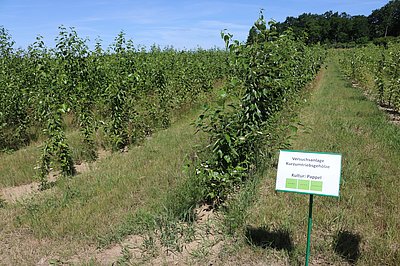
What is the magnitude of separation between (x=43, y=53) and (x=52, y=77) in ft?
3.31

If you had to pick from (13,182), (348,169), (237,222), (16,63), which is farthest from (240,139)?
(16,63)

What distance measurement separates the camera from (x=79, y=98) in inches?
301

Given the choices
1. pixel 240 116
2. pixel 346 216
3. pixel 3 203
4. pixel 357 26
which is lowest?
pixel 3 203

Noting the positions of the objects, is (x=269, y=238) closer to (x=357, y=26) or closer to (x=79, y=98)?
(x=79, y=98)

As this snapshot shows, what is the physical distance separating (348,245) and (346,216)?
1.66 ft

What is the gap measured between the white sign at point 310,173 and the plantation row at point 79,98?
4141 mm

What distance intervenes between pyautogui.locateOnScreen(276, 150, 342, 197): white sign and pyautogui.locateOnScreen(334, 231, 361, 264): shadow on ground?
32.2 inches

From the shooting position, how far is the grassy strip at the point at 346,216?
3029mm

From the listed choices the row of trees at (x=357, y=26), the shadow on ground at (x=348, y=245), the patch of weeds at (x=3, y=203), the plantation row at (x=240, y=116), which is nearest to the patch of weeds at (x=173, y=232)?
the plantation row at (x=240, y=116)

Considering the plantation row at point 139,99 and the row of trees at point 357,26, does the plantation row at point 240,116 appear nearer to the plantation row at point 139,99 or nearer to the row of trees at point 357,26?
the plantation row at point 139,99

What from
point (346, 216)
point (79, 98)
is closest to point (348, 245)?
point (346, 216)

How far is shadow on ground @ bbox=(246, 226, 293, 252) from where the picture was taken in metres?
3.19

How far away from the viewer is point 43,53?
8484 millimetres

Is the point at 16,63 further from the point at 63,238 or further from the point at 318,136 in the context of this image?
the point at 318,136
